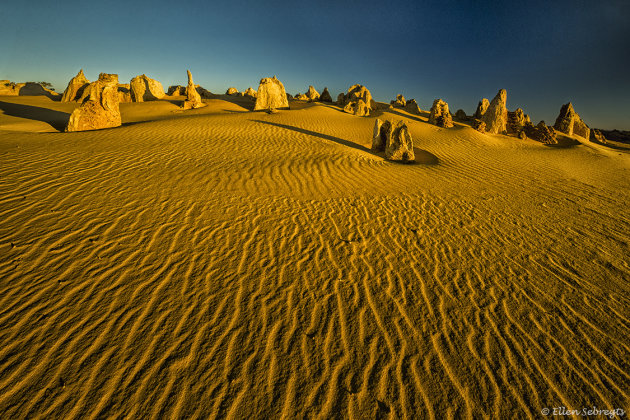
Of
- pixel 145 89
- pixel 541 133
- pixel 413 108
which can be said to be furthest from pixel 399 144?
pixel 145 89

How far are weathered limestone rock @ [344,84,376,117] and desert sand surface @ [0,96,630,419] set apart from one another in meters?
17.5

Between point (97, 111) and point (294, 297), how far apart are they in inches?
600

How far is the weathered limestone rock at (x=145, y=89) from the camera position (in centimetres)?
2681

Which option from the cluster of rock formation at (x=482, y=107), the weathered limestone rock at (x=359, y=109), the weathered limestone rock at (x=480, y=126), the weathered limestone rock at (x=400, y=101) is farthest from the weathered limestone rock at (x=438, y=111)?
the weathered limestone rock at (x=400, y=101)

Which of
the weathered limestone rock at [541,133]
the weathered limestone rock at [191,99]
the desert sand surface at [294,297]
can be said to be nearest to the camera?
the desert sand surface at [294,297]

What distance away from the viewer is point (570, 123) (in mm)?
20734

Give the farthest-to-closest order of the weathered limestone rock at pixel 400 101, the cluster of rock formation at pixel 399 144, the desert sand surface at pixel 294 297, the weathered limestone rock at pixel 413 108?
the weathered limestone rock at pixel 400 101
the weathered limestone rock at pixel 413 108
the cluster of rock formation at pixel 399 144
the desert sand surface at pixel 294 297

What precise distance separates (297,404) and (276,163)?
7583 millimetres

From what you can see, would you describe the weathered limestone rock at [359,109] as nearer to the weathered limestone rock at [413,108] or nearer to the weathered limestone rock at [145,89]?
the weathered limestone rock at [413,108]

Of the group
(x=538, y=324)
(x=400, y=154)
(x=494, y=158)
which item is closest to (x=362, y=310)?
(x=538, y=324)

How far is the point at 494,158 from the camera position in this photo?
40.6 ft

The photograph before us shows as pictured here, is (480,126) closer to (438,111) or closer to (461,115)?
(438,111)

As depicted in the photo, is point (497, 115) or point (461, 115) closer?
point (497, 115)

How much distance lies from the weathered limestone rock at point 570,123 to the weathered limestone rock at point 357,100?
16.7 metres
